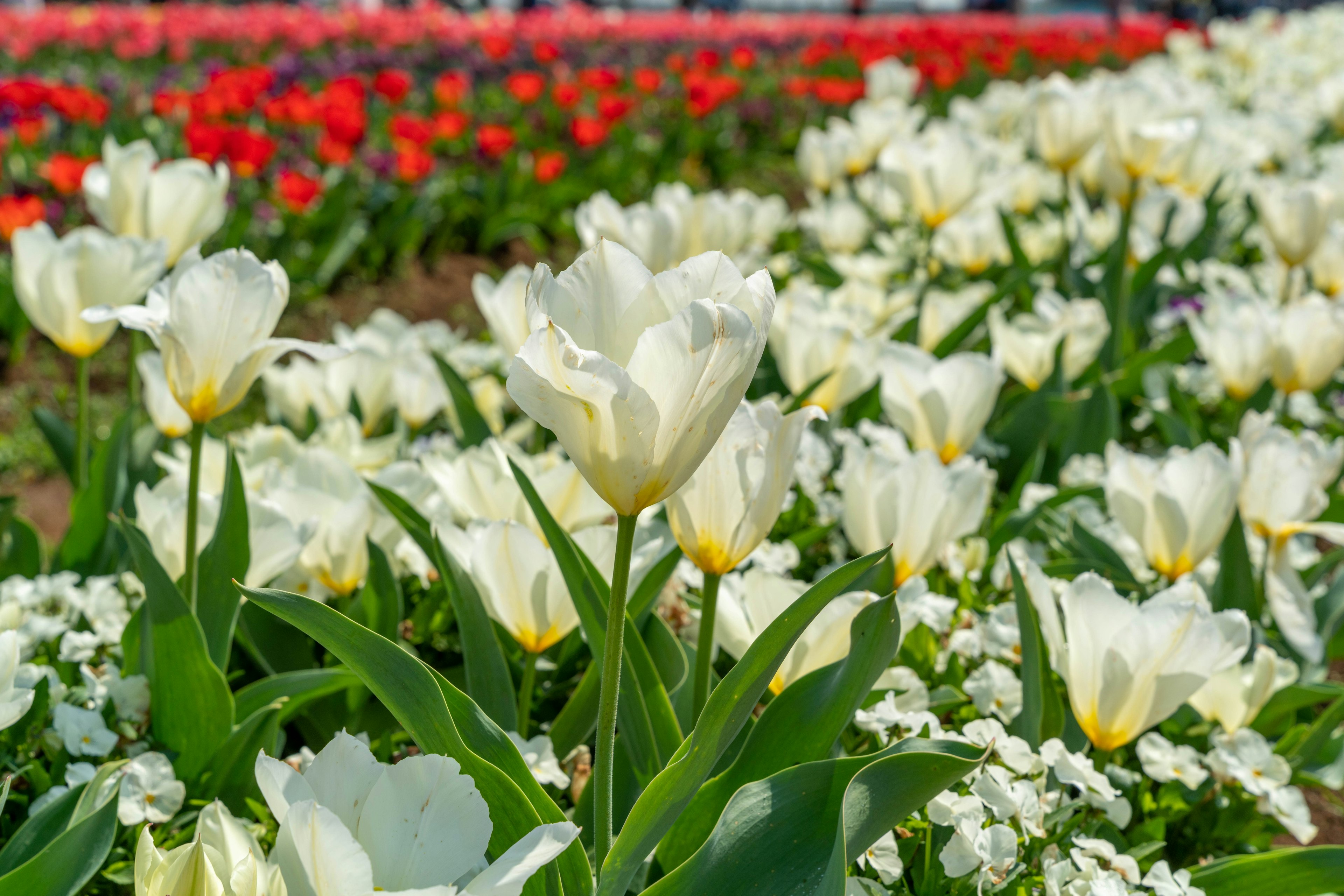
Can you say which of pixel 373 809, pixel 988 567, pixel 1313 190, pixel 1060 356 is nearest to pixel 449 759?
pixel 373 809

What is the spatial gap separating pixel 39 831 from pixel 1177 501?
148cm

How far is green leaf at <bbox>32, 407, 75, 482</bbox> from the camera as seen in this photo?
2.30 meters

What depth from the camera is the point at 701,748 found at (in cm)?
99

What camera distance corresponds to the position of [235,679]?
1703mm

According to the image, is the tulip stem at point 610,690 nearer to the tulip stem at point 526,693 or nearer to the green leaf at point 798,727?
the green leaf at point 798,727

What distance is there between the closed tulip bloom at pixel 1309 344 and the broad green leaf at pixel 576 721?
1.72 m

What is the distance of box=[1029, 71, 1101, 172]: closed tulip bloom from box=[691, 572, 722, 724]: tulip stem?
2.28 metres

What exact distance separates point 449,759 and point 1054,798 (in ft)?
2.48

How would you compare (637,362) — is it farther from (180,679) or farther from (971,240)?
(971,240)

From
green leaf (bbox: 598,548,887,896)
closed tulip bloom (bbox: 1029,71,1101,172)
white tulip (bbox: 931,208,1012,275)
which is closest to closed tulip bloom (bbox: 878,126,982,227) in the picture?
closed tulip bloom (bbox: 1029,71,1101,172)

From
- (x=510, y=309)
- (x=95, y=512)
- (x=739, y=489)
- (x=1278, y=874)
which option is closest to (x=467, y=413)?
Answer: (x=510, y=309)

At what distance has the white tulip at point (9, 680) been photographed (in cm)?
95

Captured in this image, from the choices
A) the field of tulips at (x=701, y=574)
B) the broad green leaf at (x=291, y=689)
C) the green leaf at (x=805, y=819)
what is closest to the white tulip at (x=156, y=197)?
the field of tulips at (x=701, y=574)

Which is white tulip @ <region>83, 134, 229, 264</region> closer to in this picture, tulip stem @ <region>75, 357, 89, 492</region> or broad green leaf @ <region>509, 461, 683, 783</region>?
tulip stem @ <region>75, 357, 89, 492</region>
